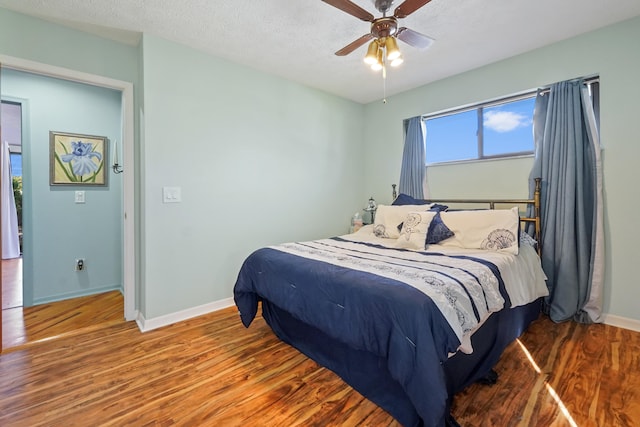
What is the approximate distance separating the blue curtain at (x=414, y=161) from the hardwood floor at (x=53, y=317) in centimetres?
337

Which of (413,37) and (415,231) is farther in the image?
(415,231)

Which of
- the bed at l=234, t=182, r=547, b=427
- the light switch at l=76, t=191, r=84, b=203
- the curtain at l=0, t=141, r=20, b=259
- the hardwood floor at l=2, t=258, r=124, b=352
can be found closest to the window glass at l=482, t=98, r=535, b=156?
the bed at l=234, t=182, r=547, b=427

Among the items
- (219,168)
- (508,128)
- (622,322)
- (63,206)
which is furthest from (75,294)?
(622,322)

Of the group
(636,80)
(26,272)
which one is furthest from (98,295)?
(636,80)

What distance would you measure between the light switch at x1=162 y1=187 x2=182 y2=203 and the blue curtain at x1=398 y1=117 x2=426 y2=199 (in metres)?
2.60

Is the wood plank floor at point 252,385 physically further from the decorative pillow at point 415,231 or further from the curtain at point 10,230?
the curtain at point 10,230

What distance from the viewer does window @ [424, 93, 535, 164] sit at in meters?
2.98

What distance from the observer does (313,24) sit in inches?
91.1

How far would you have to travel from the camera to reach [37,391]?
1.67 m

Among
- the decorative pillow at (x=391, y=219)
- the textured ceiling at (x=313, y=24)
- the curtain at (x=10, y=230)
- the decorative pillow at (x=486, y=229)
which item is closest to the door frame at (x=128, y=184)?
the textured ceiling at (x=313, y=24)

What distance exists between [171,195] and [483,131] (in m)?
3.27

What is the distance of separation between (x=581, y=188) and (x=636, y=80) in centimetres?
90

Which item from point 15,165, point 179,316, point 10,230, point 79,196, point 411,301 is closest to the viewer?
point 411,301

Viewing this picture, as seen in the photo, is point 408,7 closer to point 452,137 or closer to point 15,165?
point 452,137
